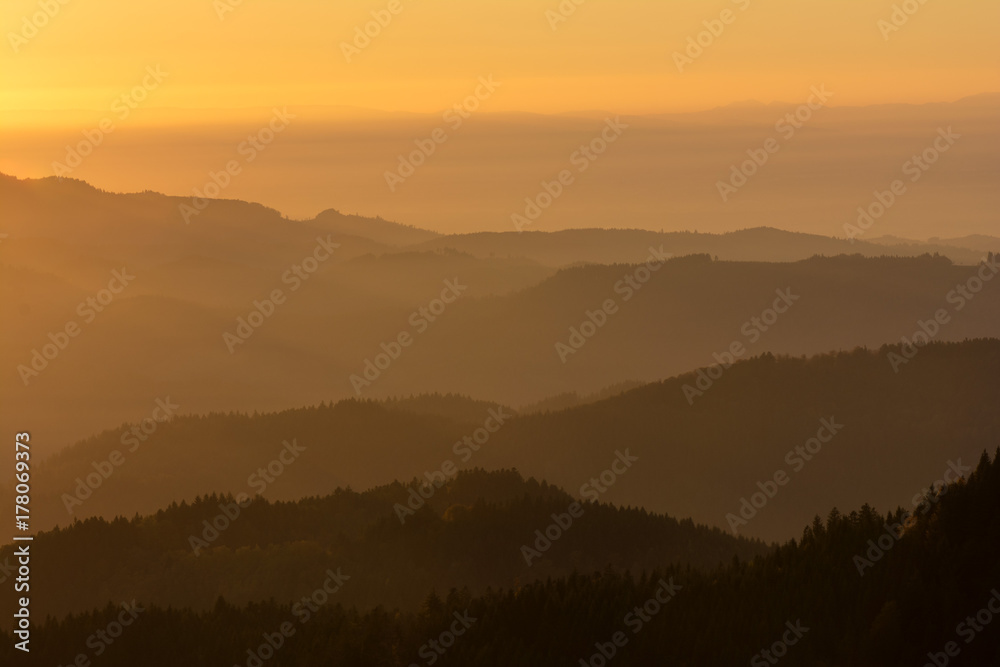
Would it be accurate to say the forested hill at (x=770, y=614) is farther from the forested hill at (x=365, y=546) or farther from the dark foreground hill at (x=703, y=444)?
the dark foreground hill at (x=703, y=444)

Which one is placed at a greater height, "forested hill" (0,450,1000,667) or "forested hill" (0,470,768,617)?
"forested hill" (0,450,1000,667)

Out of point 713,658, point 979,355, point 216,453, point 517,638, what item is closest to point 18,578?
point 517,638

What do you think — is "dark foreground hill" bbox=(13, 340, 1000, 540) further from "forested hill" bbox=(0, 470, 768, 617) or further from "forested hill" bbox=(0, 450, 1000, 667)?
"forested hill" bbox=(0, 450, 1000, 667)

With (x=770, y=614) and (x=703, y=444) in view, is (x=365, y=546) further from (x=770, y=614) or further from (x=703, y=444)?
(x=703, y=444)

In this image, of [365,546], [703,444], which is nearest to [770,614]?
[365,546]

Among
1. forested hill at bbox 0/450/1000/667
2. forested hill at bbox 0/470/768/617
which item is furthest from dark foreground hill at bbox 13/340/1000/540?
forested hill at bbox 0/450/1000/667

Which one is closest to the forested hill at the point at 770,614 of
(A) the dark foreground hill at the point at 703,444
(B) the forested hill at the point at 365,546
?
(B) the forested hill at the point at 365,546

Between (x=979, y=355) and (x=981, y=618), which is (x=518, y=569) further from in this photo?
(x=979, y=355)

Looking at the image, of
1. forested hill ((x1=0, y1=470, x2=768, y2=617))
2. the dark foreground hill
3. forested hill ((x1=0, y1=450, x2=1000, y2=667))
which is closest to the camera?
forested hill ((x1=0, y1=450, x2=1000, y2=667))
